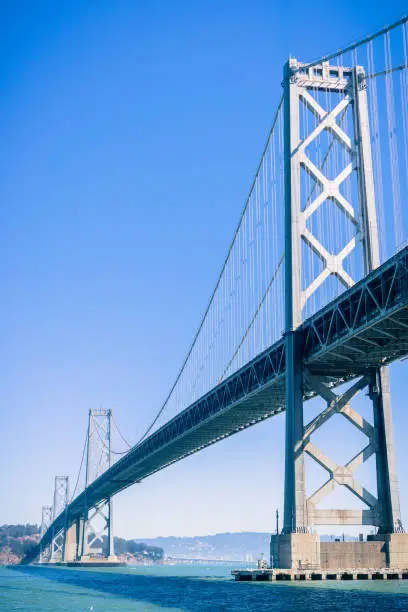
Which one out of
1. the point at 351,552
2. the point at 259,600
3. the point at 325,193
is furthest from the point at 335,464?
the point at 325,193

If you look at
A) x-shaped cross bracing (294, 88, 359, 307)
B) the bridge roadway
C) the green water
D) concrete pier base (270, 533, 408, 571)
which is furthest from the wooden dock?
x-shaped cross bracing (294, 88, 359, 307)

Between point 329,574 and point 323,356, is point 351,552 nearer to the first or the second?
point 329,574

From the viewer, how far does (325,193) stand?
38562 mm

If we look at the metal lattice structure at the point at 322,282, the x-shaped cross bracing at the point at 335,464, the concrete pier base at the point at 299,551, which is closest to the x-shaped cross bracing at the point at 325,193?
the metal lattice structure at the point at 322,282

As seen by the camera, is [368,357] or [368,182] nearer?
[368,357]

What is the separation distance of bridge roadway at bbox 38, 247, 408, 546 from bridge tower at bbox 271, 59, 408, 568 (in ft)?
3.41

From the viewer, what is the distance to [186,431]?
56438 millimetres

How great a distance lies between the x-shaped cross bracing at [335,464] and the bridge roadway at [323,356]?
0.99 m

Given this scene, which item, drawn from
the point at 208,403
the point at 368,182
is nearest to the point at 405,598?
Result: the point at 368,182

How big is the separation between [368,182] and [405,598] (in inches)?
726

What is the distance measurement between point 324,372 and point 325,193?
7.98m

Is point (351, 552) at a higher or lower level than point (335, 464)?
lower

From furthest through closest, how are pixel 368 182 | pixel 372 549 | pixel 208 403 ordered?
pixel 208 403 → pixel 368 182 → pixel 372 549

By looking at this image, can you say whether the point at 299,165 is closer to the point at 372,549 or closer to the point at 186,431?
the point at 372,549
